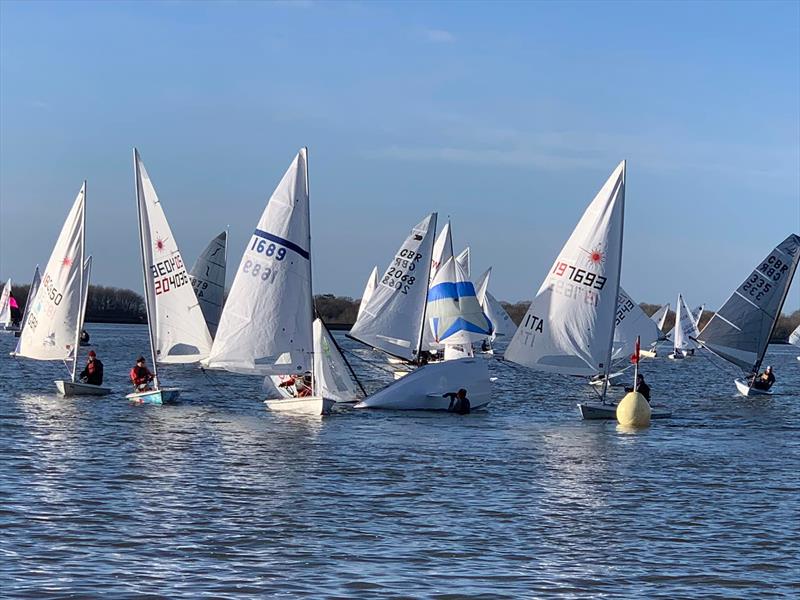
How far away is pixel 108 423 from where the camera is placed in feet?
103

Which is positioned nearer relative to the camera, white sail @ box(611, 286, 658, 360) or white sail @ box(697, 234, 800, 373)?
white sail @ box(697, 234, 800, 373)

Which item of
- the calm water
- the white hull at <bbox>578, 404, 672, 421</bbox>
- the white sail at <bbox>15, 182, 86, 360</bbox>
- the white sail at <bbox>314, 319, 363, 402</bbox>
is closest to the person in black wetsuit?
the calm water

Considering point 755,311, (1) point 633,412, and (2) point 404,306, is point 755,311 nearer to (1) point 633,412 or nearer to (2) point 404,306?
(2) point 404,306

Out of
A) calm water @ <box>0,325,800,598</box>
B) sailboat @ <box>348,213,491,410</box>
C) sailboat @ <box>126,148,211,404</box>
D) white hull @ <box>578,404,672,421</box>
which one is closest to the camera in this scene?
calm water @ <box>0,325,800,598</box>

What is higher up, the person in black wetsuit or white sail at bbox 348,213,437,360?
white sail at bbox 348,213,437,360

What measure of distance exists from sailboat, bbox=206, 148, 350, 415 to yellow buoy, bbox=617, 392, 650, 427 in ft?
26.4

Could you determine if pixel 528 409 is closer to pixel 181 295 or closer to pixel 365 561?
pixel 181 295

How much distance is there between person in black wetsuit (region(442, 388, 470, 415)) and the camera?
36781mm

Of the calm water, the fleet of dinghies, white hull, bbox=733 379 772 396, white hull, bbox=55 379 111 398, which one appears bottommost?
the calm water

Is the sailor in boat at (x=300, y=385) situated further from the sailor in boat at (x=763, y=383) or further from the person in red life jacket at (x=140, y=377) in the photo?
the sailor in boat at (x=763, y=383)

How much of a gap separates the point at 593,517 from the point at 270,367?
1595cm

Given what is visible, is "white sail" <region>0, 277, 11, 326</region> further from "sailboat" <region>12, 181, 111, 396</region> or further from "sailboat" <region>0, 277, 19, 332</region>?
"sailboat" <region>12, 181, 111, 396</region>

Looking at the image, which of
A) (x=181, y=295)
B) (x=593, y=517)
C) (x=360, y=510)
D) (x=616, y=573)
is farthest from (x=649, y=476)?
(x=181, y=295)

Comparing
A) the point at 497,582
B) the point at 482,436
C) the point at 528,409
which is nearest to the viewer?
the point at 497,582
